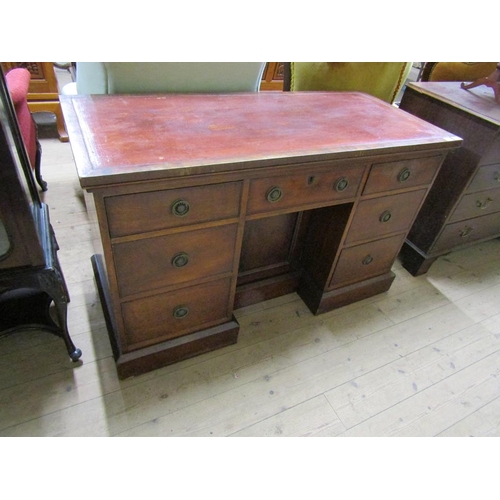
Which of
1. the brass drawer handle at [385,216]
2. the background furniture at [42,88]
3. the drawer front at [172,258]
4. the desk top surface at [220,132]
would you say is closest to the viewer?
the desk top surface at [220,132]

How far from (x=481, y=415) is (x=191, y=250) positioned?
3.91 ft

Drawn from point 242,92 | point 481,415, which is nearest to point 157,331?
point 242,92

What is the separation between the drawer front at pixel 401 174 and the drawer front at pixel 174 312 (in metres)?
0.59

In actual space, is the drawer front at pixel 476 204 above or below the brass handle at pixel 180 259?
below

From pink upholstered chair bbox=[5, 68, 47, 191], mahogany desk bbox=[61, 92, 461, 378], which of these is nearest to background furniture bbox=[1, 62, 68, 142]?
pink upholstered chair bbox=[5, 68, 47, 191]

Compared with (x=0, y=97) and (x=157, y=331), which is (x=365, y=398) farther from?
(x=0, y=97)

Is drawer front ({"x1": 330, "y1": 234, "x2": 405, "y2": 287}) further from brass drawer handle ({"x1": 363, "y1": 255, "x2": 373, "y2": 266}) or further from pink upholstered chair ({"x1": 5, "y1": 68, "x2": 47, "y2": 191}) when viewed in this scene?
pink upholstered chair ({"x1": 5, "y1": 68, "x2": 47, "y2": 191})

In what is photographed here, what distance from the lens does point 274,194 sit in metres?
1.00

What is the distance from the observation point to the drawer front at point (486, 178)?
151 centimetres

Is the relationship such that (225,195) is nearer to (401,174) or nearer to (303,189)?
(303,189)

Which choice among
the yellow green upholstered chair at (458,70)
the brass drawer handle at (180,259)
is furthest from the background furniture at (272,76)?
the brass drawer handle at (180,259)

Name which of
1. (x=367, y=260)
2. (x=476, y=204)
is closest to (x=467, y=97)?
(x=476, y=204)

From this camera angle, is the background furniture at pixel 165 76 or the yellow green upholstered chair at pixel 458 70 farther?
the yellow green upholstered chair at pixel 458 70

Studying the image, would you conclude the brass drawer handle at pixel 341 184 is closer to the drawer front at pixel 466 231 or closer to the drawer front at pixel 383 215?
the drawer front at pixel 383 215
